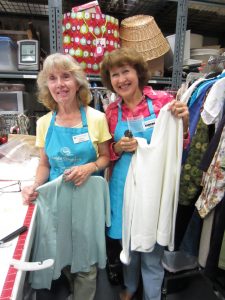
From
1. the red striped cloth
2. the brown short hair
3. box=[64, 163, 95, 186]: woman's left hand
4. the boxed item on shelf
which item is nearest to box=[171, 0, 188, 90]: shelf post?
the boxed item on shelf

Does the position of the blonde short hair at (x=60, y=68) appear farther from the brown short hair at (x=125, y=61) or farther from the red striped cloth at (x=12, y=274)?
the red striped cloth at (x=12, y=274)

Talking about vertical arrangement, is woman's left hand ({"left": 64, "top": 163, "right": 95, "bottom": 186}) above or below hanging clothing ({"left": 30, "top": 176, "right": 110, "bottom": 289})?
above

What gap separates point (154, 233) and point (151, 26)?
1490 millimetres

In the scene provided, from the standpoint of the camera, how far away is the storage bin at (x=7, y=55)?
1.65m

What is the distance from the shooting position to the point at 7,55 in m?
1.66

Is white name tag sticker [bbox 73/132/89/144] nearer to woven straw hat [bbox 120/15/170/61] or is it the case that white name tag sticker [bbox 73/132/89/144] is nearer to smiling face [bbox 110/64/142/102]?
smiling face [bbox 110/64/142/102]

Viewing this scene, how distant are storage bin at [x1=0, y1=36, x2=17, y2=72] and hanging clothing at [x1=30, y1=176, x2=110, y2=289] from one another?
47.3 inches

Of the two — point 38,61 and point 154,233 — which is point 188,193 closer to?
point 154,233

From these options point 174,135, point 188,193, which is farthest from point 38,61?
point 188,193

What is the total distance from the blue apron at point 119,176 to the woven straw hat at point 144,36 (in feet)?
2.63

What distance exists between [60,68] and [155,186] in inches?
27.3

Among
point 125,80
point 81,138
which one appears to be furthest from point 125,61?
point 81,138

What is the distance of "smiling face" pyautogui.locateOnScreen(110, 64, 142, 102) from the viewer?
1.10 metres

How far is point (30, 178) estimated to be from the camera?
122 centimetres
